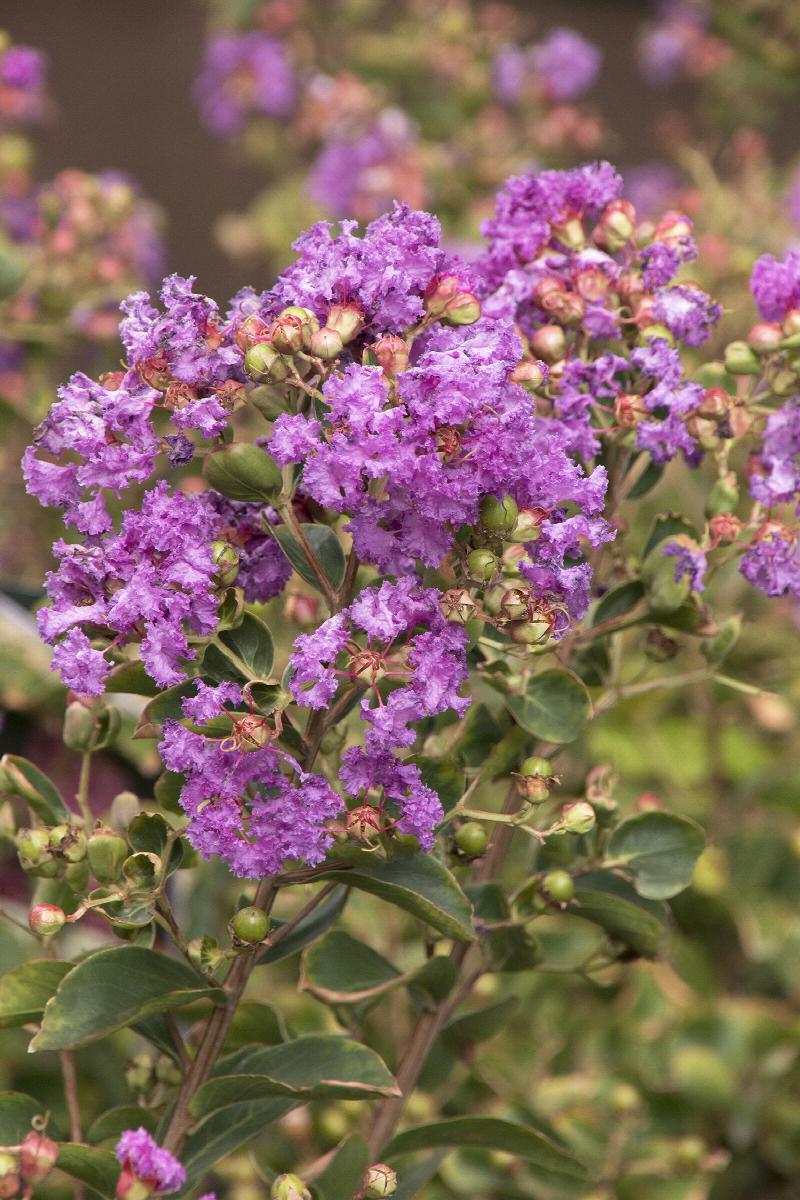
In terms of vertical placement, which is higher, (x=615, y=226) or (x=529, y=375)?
(x=615, y=226)

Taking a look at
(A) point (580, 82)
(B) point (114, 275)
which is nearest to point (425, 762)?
(B) point (114, 275)

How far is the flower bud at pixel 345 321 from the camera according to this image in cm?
70

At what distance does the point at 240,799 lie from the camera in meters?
0.71

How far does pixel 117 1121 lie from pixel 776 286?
63 cm

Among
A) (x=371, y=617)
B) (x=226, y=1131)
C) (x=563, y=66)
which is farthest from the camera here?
(x=563, y=66)

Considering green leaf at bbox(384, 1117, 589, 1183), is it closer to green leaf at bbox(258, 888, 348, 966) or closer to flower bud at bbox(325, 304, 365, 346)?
green leaf at bbox(258, 888, 348, 966)

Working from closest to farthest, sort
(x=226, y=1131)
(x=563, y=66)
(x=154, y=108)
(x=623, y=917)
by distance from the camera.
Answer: (x=226, y=1131)
(x=623, y=917)
(x=563, y=66)
(x=154, y=108)

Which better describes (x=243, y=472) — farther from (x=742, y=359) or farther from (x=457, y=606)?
(x=742, y=359)

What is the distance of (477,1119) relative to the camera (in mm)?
848

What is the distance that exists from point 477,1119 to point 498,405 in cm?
42

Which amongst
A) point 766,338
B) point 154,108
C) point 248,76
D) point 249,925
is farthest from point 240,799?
point 154,108

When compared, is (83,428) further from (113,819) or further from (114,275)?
(114,275)

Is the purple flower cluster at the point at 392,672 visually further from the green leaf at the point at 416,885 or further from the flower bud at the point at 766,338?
the flower bud at the point at 766,338

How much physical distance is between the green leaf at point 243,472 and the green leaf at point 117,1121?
390 mm
